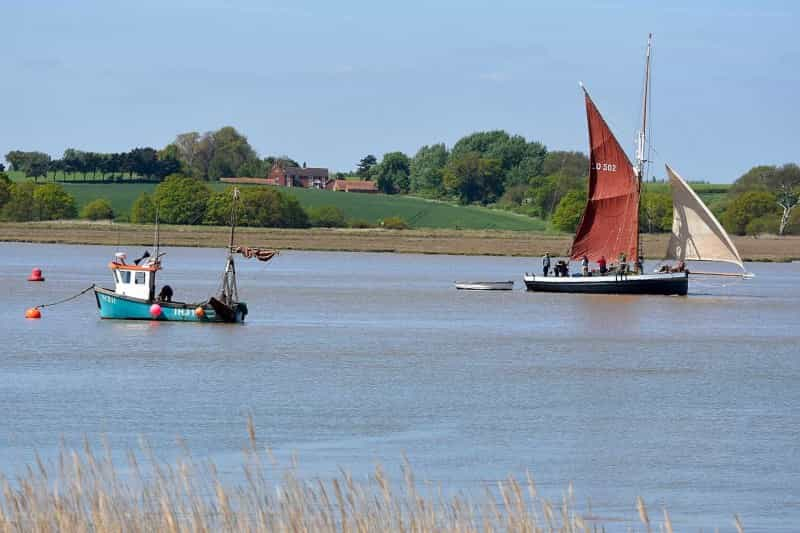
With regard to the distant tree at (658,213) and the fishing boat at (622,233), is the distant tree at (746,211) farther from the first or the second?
the fishing boat at (622,233)

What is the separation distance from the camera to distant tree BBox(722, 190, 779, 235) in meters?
137

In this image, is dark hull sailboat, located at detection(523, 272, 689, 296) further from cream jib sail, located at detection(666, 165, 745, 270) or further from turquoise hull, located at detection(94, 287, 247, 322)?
turquoise hull, located at detection(94, 287, 247, 322)

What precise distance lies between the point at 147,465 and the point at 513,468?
→ 408 cm

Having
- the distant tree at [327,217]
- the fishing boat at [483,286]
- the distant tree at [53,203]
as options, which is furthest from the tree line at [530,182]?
the fishing boat at [483,286]

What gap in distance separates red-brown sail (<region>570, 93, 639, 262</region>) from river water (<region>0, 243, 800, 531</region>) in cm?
761

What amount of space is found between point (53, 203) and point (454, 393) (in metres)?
121

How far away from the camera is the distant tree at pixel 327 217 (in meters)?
139

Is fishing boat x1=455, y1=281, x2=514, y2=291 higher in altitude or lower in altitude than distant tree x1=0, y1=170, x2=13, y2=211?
lower

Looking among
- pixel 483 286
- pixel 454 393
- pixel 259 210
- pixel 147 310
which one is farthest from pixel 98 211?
pixel 454 393

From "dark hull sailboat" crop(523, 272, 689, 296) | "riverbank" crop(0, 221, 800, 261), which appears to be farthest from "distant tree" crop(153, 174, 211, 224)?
"dark hull sailboat" crop(523, 272, 689, 296)

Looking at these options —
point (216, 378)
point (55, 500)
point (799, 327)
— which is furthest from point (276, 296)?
point (55, 500)

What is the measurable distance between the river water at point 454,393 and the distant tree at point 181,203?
8497 centimetres

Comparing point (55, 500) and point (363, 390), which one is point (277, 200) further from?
point (55, 500)

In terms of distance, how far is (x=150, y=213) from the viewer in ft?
442
